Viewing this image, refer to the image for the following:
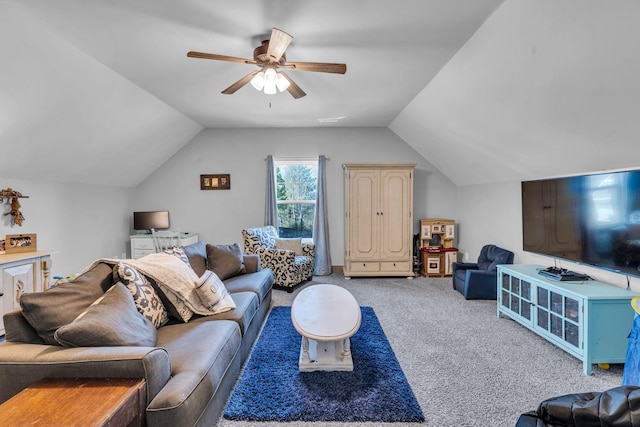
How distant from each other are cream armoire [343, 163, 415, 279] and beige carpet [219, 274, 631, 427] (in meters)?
1.20

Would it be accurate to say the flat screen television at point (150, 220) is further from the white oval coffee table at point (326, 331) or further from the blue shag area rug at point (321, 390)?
the white oval coffee table at point (326, 331)

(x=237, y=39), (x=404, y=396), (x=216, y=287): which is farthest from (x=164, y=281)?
(x=237, y=39)

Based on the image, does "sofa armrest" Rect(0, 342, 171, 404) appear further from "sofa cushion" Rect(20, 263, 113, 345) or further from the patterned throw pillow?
the patterned throw pillow

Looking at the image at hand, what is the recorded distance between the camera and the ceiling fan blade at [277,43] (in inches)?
83.3

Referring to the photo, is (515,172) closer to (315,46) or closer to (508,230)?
(508,230)

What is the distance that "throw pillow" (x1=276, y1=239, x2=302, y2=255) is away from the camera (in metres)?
5.03

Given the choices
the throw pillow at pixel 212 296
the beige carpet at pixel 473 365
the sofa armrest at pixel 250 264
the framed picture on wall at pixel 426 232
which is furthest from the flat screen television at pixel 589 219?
the sofa armrest at pixel 250 264

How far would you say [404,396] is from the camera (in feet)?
6.75

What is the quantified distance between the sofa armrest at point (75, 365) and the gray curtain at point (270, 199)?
4179mm

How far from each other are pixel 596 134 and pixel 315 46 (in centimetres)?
245

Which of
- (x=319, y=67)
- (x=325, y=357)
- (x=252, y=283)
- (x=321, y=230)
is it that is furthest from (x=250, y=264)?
(x=319, y=67)

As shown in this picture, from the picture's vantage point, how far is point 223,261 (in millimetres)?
3342

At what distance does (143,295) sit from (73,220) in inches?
132

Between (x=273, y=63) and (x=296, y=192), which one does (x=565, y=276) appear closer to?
(x=273, y=63)
